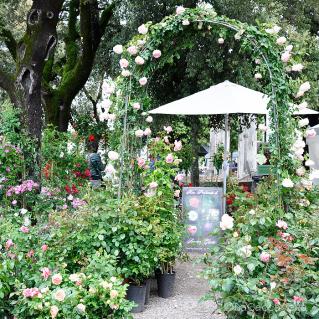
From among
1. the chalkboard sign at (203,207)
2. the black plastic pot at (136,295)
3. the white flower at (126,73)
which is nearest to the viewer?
the black plastic pot at (136,295)

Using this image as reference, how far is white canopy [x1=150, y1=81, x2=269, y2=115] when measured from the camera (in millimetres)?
6660

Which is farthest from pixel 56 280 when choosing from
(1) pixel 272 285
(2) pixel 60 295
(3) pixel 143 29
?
(3) pixel 143 29

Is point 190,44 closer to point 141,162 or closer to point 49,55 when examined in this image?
point 141,162

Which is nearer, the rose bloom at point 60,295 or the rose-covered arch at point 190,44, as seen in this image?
the rose bloom at point 60,295

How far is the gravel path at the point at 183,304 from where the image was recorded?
460cm

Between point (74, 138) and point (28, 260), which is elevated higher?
point (74, 138)

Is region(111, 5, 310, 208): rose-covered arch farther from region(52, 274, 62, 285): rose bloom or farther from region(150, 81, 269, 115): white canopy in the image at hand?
region(52, 274, 62, 285): rose bloom

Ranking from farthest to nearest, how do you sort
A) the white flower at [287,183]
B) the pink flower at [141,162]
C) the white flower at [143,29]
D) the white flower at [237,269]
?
the pink flower at [141,162], the white flower at [143,29], the white flower at [287,183], the white flower at [237,269]

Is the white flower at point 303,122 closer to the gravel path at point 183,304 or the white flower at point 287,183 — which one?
the white flower at point 287,183

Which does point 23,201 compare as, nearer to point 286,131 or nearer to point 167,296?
point 167,296

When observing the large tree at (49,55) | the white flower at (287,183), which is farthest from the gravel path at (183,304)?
the large tree at (49,55)

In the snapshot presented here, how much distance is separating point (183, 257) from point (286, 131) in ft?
7.53

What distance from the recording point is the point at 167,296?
529 centimetres

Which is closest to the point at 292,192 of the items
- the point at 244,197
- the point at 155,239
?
the point at 244,197
